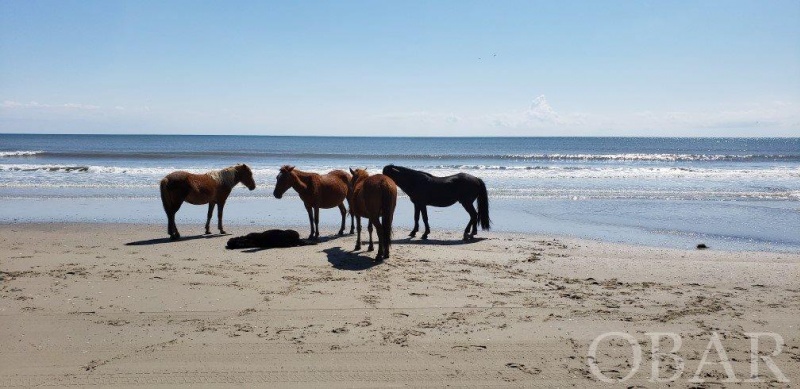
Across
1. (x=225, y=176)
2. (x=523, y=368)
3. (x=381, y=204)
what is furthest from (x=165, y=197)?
(x=523, y=368)

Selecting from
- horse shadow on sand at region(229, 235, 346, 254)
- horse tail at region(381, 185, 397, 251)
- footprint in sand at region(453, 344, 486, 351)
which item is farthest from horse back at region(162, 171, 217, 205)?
footprint in sand at region(453, 344, 486, 351)

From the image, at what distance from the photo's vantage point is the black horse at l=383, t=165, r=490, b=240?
11398 millimetres

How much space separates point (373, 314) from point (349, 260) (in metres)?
2.82

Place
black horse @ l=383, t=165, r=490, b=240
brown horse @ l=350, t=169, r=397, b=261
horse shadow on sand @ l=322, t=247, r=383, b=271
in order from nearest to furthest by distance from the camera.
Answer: horse shadow on sand @ l=322, t=247, r=383, b=271 < brown horse @ l=350, t=169, r=397, b=261 < black horse @ l=383, t=165, r=490, b=240

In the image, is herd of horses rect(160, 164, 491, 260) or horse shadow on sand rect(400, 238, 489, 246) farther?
herd of horses rect(160, 164, 491, 260)

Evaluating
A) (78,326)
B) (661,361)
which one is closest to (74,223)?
(78,326)

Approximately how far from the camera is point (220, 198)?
11.7m

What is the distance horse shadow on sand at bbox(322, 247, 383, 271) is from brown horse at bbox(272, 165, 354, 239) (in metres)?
1.36

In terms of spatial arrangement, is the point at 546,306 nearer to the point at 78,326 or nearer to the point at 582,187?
the point at 78,326

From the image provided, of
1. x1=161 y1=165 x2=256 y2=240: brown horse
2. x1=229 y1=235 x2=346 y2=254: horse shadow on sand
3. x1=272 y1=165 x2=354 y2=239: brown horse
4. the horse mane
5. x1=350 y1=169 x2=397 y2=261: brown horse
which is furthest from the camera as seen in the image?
the horse mane

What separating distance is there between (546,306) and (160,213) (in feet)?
35.0

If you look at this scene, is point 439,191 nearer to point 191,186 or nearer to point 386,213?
point 386,213

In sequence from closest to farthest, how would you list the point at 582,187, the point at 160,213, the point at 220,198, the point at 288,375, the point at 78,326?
the point at 288,375, the point at 78,326, the point at 220,198, the point at 160,213, the point at 582,187

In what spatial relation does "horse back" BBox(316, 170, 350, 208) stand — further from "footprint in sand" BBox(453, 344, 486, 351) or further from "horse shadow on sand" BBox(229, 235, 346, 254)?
"footprint in sand" BBox(453, 344, 486, 351)
